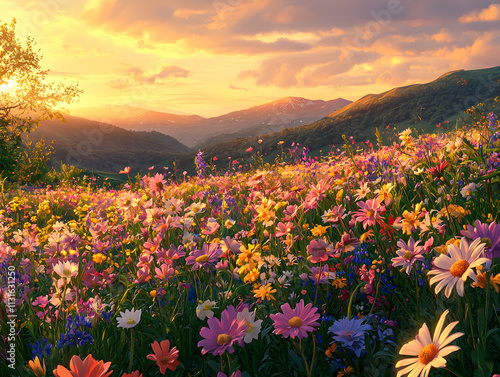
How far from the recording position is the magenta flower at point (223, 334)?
1269 mm

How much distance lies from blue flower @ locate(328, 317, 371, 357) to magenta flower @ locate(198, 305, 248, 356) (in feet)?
1.57

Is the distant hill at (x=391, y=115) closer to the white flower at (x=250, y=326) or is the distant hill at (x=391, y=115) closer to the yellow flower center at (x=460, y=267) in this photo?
the white flower at (x=250, y=326)

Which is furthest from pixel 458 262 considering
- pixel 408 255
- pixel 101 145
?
pixel 101 145

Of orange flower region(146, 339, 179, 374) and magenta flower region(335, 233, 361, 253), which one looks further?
magenta flower region(335, 233, 361, 253)

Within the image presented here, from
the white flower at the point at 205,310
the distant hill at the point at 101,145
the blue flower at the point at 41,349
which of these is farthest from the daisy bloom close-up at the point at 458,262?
the distant hill at the point at 101,145

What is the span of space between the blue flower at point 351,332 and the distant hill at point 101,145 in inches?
2666

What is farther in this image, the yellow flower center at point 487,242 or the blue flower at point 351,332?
the blue flower at point 351,332

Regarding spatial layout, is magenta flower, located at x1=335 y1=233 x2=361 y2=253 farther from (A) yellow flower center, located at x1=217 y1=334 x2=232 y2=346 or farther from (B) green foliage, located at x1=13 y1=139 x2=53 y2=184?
(B) green foliage, located at x1=13 y1=139 x2=53 y2=184

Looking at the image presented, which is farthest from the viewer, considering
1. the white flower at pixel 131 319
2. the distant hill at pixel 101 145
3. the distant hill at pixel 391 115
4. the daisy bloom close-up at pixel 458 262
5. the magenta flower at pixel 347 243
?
the distant hill at pixel 101 145

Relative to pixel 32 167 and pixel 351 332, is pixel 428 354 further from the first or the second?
pixel 32 167

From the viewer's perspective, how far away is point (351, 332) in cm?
155

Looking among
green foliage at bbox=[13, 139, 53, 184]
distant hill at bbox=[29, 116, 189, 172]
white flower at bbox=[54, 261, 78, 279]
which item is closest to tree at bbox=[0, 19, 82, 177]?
green foliage at bbox=[13, 139, 53, 184]

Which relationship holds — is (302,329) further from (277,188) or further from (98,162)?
(98,162)

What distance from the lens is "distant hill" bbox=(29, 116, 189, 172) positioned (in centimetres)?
8006
